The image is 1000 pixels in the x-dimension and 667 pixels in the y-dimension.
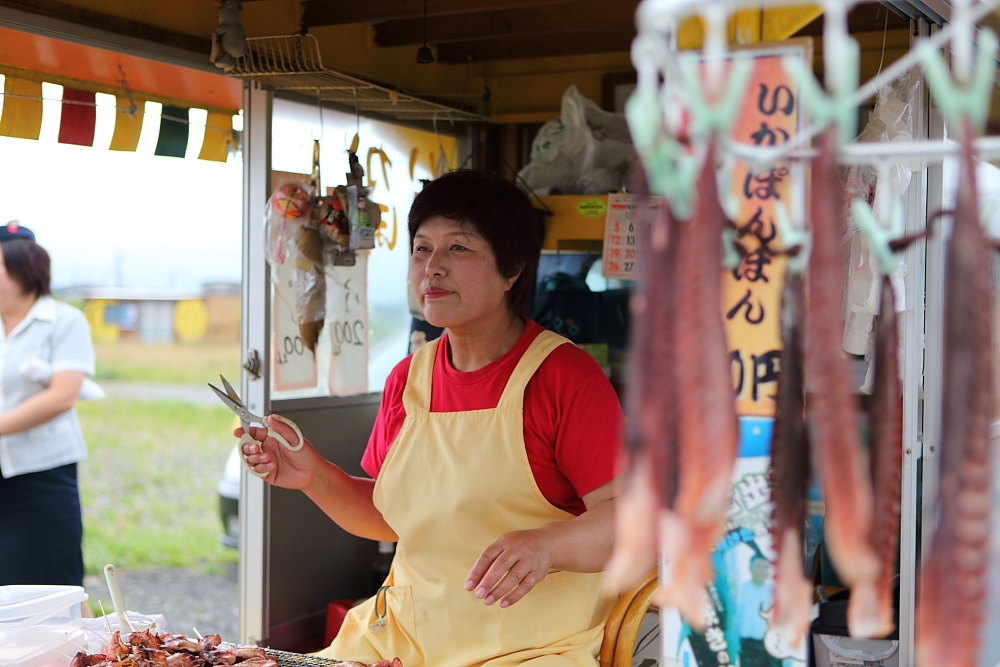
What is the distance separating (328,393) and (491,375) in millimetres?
1518

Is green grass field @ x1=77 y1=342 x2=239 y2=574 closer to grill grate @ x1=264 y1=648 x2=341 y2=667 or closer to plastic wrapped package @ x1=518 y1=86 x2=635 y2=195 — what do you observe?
plastic wrapped package @ x1=518 y1=86 x2=635 y2=195

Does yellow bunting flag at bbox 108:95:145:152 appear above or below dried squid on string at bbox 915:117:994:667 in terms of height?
above

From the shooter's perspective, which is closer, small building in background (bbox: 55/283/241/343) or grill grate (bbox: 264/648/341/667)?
grill grate (bbox: 264/648/341/667)

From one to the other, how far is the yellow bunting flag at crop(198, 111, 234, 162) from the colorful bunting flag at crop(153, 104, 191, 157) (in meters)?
0.10

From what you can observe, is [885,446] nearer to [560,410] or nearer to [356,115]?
[560,410]

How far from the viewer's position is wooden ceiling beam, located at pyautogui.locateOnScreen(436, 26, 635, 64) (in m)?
4.23

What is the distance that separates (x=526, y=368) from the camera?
239 centimetres

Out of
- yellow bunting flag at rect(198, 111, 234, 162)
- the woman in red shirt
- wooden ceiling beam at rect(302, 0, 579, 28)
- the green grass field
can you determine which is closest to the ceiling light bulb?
wooden ceiling beam at rect(302, 0, 579, 28)

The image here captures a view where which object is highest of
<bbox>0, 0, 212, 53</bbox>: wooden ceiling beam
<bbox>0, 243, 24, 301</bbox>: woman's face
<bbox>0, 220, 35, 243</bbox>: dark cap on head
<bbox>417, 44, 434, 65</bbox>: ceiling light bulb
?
<bbox>417, 44, 434, 65</bbox>: ceiling light bulb

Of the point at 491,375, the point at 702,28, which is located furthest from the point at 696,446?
the point at 491,375

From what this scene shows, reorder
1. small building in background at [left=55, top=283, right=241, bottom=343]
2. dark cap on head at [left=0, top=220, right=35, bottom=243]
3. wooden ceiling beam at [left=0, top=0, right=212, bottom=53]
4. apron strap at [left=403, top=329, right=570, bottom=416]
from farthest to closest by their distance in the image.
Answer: small building in background at [left=55, top=283, right=241, bottom=343] < dark cap on head at [left=0, top=220, right=35, bottom=243] < wooden ceiling beam at [left=0, top=0, right=212, bottom=53] < apron strap at [left=403, top=329, right=570, bottom=416]

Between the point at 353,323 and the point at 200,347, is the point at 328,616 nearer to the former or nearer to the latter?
the point at 353,323

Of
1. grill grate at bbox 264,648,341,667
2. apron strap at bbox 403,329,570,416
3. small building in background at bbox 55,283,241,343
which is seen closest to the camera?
grill grate at bbox 264,648,341,667

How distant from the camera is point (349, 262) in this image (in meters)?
3.52
